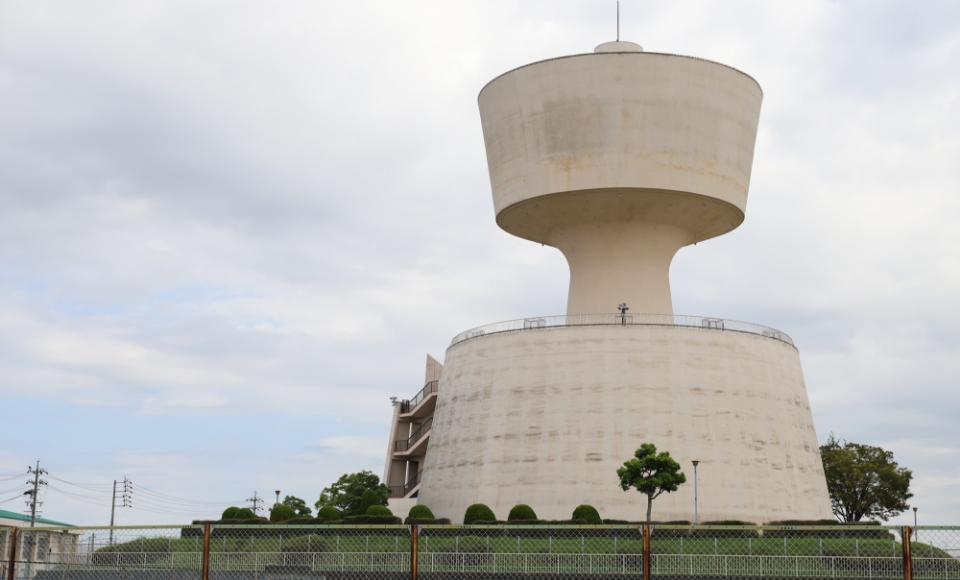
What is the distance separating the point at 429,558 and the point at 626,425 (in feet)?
71.0

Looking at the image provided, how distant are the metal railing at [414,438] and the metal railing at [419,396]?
1367 mm

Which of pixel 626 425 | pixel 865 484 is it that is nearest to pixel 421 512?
pixel 626 425

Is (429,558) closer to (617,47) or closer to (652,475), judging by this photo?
(652,475)

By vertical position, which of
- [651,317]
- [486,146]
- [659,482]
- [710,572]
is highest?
[486,146]

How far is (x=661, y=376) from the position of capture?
153 feet

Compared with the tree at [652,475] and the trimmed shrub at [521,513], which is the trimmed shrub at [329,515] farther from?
the tree at [652,475]

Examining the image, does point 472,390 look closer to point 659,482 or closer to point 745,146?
point 659,482

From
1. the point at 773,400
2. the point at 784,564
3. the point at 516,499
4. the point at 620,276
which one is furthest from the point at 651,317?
the point at 784,564

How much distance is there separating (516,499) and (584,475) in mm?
2945

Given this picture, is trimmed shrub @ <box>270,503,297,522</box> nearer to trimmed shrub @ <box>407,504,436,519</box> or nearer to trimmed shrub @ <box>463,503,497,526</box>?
trimmed shrub @ <box>407,504,436,519</box>

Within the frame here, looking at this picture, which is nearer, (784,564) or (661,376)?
(784,564)

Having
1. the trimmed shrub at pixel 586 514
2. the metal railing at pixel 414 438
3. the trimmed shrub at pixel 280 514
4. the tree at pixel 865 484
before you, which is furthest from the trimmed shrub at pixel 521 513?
the tree at pixel 865 484

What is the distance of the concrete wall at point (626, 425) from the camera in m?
45.2

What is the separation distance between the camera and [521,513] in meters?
42.2
